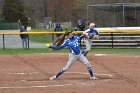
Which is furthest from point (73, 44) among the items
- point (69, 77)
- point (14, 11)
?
point (14, 11)

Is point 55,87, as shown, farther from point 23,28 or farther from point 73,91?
point 23,28

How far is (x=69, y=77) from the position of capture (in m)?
14.9

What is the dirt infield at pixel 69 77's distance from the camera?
1184cm

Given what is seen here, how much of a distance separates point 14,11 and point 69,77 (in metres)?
67.1

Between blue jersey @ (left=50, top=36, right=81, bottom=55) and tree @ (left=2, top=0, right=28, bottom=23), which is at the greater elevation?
tree @ (left=2, top=0, right=28, bottom=23)

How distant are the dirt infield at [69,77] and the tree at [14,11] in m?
59.4

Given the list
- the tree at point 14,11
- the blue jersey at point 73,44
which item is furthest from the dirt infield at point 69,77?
the tree at point 14,11

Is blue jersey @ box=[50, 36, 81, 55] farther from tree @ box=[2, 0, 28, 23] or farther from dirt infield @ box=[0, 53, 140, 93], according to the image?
tree @ box=[2, 0, 28, 23]

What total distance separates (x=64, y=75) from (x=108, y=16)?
2729 centimetres

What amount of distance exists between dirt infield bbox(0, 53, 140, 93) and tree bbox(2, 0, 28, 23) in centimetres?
A: 5944

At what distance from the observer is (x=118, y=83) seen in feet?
42.1

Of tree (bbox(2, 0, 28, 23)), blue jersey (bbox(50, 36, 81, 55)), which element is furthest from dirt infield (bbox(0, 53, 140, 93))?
tree (bbox(2, 0, 28, 23))

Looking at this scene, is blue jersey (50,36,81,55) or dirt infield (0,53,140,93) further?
blue jersey (50,36,81,55)

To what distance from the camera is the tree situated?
266 feet
